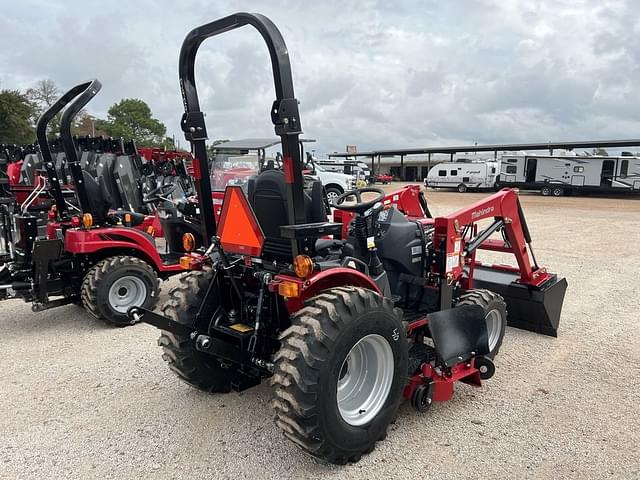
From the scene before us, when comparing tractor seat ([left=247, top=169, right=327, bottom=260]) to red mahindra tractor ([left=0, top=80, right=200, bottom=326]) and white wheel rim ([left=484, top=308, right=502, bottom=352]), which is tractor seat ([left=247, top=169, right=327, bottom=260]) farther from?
red mahindra tractor ([left=0, top=80, right=200, bottom=326])

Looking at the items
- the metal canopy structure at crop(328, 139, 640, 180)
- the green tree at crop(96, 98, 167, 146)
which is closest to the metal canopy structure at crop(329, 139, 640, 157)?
the metal canopy structure at crop(328, 139, 640, 180)

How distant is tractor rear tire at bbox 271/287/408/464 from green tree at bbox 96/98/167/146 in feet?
208

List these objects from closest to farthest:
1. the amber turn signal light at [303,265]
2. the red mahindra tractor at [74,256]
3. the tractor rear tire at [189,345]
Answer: the amber turn signal light at [303,265] < the tractor rear tire at [189,345] < the red mahindra tractor at [74,256]

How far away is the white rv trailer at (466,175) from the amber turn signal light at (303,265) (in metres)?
31.6

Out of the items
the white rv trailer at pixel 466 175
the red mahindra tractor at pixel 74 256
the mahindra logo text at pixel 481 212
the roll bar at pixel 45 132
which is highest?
the roll bar at pixel 45 132

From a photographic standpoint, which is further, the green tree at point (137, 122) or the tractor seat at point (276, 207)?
the green tree at point (137, 122)

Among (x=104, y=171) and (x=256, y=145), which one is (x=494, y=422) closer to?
(x=256, y=145)

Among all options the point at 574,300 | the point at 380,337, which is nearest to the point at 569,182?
the point at 574,300

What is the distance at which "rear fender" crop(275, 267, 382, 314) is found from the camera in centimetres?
288

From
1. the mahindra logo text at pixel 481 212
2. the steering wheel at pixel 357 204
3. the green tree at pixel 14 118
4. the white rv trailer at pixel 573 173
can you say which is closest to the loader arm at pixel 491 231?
the mahindra logo text at pixel 481 212

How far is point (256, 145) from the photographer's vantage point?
5.74 m

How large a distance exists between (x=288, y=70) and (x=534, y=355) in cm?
350

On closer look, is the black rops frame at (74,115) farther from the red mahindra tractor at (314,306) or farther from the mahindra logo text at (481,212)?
the mahindra logo text at (481,212)

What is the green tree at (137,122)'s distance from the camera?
205ft
